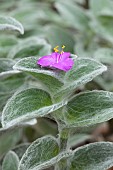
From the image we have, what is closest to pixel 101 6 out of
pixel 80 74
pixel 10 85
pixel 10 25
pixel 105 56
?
pixel 105 56

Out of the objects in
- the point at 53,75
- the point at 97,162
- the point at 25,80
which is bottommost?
the point at 97,162

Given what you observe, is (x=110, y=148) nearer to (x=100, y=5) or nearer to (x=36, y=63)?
(x=36, y=63)

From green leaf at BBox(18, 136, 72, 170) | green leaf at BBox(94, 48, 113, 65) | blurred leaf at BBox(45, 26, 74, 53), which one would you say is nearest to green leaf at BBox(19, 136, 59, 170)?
green leaf at BBox(18, 136, 72, 170)

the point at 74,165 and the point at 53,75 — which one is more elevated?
the point at 53,75

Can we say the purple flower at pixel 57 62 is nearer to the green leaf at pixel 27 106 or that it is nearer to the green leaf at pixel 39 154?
the green leaf at pixel 27 106

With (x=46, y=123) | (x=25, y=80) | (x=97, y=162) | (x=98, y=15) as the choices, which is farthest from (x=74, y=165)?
(x=98, y=15)
